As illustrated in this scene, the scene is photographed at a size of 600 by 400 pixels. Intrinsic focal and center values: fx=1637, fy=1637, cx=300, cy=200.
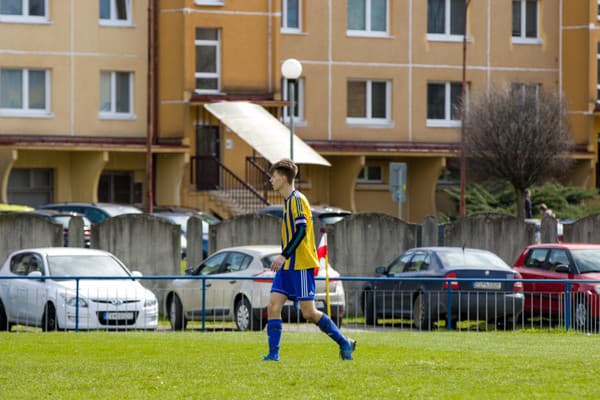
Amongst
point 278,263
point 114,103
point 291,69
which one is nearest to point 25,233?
point 291,69

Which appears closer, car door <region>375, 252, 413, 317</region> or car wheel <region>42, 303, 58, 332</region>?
car wheel <region>42, 303, 58, 332</region>

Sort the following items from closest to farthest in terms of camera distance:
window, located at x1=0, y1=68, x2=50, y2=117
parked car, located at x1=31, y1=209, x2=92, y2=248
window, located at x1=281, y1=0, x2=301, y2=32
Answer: parked car, located at x1=31, y1=209, x2=92, y2=248 < window, located at x1=0, y1=68, x2=50, y2=117 < window, located at x1=281, y1=0, x2=301, y2=32

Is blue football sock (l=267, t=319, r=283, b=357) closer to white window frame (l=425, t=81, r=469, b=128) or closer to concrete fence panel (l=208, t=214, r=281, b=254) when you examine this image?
concrete fence panel (l=208, t=214, r=281, b=254)

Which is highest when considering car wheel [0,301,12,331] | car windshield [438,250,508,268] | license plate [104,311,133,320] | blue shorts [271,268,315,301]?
blue shorts [271,268,315,301]

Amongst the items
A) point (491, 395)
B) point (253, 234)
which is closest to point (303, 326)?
point (253, 234)

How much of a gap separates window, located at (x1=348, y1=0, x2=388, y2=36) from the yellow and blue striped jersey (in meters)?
41.4

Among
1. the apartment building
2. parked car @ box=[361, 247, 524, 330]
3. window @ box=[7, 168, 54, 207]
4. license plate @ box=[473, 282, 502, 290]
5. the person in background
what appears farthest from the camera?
window @ box=[7, 168, 54, 207]

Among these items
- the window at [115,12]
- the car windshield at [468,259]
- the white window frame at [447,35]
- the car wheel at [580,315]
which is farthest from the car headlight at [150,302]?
the white window frame at [447,35]

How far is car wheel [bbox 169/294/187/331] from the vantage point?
2662cm

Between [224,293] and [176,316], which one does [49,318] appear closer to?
[176,316]

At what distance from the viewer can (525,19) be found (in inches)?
2352

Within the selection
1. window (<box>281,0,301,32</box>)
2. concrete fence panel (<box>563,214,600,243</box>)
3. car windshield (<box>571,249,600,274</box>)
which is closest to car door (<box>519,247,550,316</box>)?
car windshield (<box>571,249,600,274</box>)

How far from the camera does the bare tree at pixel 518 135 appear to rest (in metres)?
52.2

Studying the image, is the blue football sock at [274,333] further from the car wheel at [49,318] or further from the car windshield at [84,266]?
the car windshield at [84,266]
